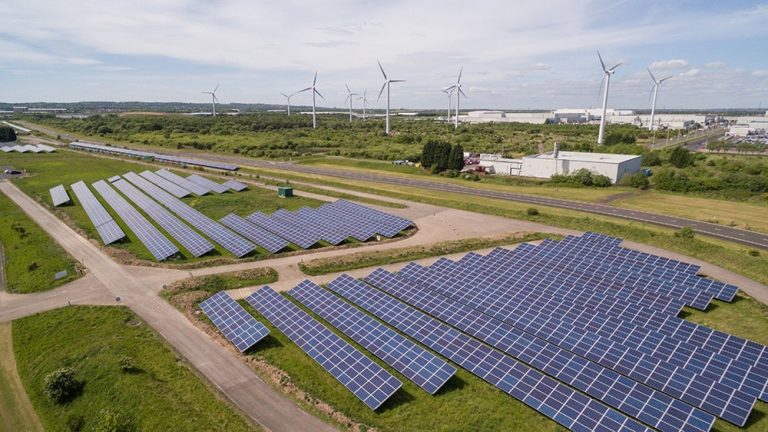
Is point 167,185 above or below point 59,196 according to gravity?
above

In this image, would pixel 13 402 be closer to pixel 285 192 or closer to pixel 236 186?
pixel 285 192

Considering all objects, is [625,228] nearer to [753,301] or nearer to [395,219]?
[753,301]

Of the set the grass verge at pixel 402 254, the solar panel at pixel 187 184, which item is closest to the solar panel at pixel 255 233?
the grass verge at pixel 402 254

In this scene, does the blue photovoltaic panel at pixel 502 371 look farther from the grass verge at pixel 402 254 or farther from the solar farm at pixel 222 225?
the solar farm at pixel 222 225

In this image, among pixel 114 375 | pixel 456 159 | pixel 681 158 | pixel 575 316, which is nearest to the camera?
pixel 114 375

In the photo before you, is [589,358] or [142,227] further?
[142,227]

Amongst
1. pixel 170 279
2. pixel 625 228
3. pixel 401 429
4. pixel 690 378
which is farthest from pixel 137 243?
pixel 625 228

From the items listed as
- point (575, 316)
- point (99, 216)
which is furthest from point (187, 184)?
point (575, 316)

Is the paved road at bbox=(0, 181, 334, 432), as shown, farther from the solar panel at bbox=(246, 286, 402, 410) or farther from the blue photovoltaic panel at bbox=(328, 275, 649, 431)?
the blue photovoltaic panel at bbox=(328, 275, 649, 431)
